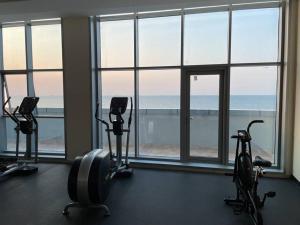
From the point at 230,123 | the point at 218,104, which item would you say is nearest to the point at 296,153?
the point at 230,123

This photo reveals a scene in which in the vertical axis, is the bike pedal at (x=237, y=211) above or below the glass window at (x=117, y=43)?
below

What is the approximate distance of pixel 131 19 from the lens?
5672 mm

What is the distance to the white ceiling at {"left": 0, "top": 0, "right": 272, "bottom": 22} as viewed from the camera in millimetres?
4609

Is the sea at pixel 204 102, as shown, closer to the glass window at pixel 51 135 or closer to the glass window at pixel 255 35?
the glass window at pixel 51 135

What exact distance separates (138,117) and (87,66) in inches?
65.4

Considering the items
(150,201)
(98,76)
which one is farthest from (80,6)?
(150,201)

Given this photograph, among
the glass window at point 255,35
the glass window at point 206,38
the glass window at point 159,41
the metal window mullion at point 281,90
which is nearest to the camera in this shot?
the metal window mullion at point 281,90

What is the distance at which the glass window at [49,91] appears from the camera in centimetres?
611

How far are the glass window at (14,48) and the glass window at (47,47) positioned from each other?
292mm

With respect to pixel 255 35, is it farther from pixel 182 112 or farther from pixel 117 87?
pixel 117 87

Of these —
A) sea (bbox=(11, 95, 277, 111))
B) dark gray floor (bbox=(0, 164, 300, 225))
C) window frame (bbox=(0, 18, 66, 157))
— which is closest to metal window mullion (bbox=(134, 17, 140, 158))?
sea (bbox=(11, 95, 277, 111))

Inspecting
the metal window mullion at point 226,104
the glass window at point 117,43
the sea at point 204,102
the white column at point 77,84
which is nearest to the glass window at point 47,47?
the white column at point 77,84

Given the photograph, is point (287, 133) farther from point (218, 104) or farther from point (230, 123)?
point (218, 104)

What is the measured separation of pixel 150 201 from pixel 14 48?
17.3ft
